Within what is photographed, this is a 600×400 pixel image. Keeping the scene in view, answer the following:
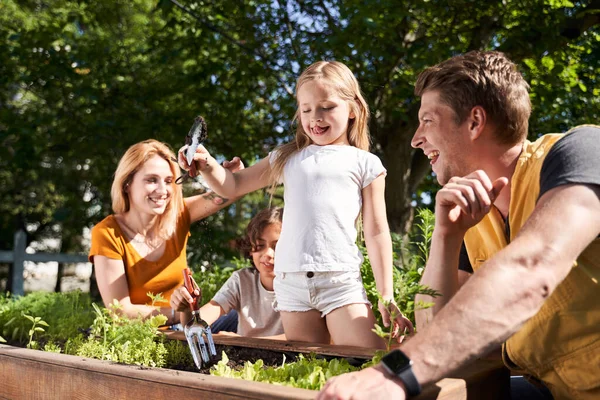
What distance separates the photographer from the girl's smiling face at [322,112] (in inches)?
97.0

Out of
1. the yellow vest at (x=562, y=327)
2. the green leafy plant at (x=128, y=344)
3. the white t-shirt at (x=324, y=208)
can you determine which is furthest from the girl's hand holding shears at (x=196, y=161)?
the yellow vest at (x=562, y=327)

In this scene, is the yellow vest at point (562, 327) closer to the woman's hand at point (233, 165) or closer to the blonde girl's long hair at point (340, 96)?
the blonde girl's long hair at point (340, 96)

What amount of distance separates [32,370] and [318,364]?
88cm

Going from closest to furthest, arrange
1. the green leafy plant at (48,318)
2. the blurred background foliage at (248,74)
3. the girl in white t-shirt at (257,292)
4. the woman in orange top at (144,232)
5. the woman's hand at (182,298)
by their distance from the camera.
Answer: the woman's hand at (182,298) → the green leafy plant at (48,318) → the woman in orange top at (144,232) → the girl in white t-shirt at (257,292) → the blurred background foliage at (248,74)

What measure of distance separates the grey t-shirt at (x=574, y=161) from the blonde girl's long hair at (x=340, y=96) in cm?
119

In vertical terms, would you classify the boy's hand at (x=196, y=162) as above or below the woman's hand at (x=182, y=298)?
above

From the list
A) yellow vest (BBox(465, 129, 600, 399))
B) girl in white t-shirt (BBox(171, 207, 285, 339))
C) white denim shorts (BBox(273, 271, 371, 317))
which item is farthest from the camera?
girl in white t-shirt (BBox(171, 207, 285, 339))

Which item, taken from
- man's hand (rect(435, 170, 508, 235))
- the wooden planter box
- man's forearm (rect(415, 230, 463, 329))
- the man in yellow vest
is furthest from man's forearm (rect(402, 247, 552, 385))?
man's forearm (rect(415, 230, 463, 329))

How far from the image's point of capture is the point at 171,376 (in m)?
1.46

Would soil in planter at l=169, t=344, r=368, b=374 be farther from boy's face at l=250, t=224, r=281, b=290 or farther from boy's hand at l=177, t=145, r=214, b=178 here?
boy's face at l=250, t=224, r=281, b=290

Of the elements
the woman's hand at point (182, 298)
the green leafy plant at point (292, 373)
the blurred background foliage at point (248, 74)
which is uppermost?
the blurred background foliage at point (248, 74)

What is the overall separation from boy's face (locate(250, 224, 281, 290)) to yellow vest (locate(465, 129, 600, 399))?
5.73 feet

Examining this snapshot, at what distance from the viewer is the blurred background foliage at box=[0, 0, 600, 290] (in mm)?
6145

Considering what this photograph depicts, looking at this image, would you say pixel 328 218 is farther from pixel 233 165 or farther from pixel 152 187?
pixel 152 187
